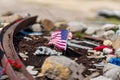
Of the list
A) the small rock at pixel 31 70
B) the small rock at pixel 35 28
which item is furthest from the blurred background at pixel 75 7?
the small rock at pixel 31 70

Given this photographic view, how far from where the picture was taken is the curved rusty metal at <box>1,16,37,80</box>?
792 centimetres

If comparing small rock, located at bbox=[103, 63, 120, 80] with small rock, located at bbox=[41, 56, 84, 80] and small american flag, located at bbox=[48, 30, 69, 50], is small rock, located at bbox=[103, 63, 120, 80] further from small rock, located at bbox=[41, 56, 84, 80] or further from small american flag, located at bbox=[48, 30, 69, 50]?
small american flag, located at bbox=[48, 30, 69, 50]

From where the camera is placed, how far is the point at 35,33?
12656 millimetres

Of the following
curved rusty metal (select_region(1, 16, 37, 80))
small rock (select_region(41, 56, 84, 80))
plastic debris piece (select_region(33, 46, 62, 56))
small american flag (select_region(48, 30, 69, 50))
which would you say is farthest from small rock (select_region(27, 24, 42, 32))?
small rock (select_region(41, 56, 84, 80))

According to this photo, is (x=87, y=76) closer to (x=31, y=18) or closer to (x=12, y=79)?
(x=12, y=79)

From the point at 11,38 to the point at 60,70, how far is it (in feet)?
8.98

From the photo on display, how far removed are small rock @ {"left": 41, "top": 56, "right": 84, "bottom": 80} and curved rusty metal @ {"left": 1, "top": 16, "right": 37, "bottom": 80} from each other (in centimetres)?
45

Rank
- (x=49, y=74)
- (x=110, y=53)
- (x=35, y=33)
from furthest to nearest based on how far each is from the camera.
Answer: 1. (x=35, y=33)
2. (x=110, y=53)
3. (x=49, y=74)

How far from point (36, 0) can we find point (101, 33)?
22.1 metres

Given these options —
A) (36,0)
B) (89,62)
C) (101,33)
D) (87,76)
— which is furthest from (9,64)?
(36,0)

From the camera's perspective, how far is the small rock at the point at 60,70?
7859 mm

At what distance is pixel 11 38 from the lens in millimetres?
10227

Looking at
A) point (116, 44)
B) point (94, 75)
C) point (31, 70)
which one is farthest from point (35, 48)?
point (94, 75)

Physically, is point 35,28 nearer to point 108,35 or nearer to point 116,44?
point 108,35
